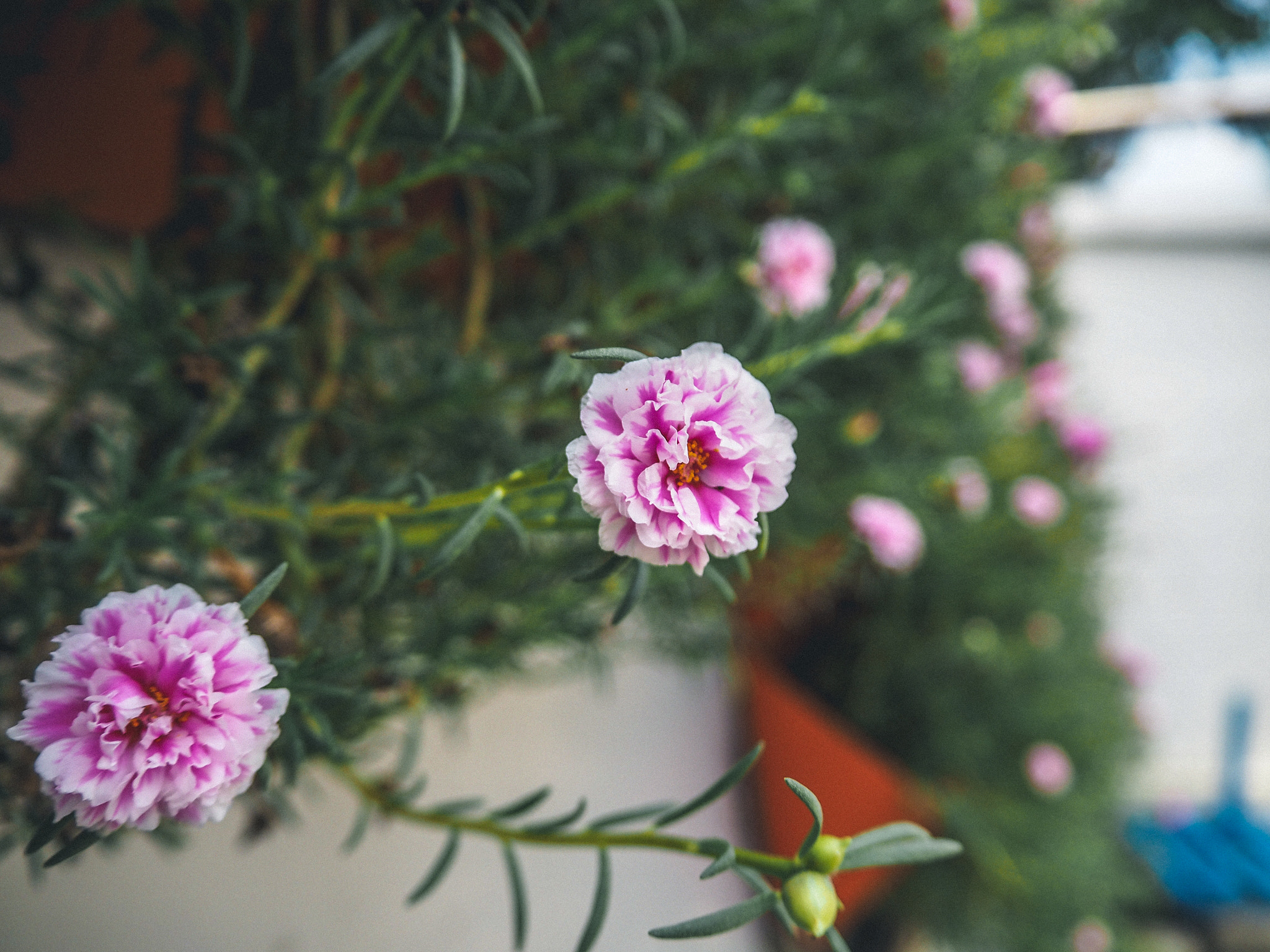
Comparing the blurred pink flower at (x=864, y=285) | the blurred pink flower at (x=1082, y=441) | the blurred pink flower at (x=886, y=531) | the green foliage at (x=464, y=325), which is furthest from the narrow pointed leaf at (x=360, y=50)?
the blurred pink flower at (x=1082, y=441)

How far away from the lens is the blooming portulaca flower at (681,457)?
0.22 m

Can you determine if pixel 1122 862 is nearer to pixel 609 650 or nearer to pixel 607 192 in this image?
pixel 609 650

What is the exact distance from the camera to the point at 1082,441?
3.94 ft

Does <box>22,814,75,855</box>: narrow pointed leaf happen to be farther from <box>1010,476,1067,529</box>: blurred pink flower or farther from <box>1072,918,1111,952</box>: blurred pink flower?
<box>1072,918,1111,952</box>: blurred pink flower

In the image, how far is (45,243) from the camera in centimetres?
51

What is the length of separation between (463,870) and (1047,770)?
0.86m

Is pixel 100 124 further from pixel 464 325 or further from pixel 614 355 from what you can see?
pixel 614 355

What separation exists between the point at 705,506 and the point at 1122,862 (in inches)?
79.2

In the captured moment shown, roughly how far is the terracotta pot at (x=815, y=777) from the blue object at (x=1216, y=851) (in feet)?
4.51

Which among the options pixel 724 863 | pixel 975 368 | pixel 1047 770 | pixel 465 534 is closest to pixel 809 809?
pixel 724 863

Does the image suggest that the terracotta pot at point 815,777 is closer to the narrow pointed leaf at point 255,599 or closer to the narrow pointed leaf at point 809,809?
the narrow pointed leaf at point 809,809

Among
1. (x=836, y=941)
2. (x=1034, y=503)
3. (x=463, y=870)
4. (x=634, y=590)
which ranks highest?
(x=634, y=590)

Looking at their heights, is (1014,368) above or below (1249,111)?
below

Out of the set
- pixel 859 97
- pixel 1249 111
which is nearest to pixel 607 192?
pixel 859 97
